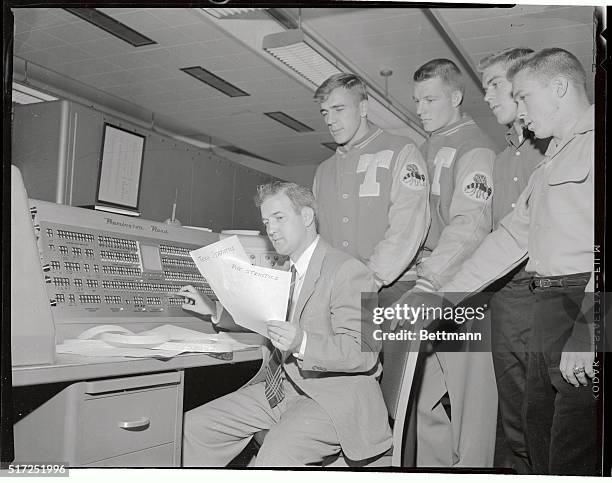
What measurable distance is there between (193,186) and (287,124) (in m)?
0.39

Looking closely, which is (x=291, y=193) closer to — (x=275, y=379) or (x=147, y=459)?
(x=275, y=379)

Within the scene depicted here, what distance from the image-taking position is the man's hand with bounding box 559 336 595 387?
196cm

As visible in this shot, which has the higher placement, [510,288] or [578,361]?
[510,288]

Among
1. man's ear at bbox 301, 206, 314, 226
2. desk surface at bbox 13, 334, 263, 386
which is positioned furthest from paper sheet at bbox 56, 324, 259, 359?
man's ear at bbox 301, 206, 314, 226

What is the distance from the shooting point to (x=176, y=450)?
6.40 feet

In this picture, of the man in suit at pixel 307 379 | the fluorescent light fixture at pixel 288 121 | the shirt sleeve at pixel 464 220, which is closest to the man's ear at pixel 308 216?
the man in suit at pixel 307 379

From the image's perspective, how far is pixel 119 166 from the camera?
7.11 feet

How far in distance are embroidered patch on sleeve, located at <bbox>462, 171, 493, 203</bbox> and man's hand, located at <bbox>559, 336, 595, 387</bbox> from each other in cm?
50

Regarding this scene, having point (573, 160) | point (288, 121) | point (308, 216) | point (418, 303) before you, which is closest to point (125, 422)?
point (308, 216)

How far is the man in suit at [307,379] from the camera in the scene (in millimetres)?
1888

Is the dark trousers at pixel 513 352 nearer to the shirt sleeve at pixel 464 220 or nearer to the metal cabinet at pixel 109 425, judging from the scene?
the shirt sleeve at pixel 464 220

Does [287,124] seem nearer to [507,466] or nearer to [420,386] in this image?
[420,386]

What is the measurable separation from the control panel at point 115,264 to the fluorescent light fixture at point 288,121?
38 centimetres

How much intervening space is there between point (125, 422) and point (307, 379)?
1.75 feet
